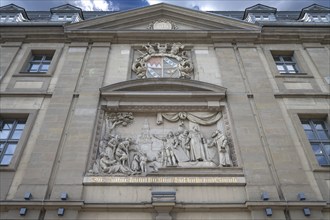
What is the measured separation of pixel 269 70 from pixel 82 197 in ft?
34.9

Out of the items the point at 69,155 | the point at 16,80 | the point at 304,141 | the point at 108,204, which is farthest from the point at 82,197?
the point at 304,141

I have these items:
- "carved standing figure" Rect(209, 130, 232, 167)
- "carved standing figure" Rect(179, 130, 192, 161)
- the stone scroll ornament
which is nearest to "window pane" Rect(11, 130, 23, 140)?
the stone scroll ornament

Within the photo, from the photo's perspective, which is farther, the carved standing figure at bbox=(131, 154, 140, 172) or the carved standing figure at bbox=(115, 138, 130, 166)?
the carved standing figure at bbox=(115, 138, 130, 166)

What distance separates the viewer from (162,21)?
19.1 meters

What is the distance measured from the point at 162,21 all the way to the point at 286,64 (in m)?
7.45

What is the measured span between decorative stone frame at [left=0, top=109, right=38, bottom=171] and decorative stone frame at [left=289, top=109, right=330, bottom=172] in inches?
425

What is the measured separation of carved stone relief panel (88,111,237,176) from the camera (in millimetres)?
11953

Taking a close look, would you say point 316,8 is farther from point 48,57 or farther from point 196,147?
point 48,57

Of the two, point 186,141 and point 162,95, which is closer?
point 186,141

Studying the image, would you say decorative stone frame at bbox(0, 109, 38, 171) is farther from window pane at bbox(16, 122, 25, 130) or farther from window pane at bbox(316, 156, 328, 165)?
window pane at bbox(316, 156, 328, 165)

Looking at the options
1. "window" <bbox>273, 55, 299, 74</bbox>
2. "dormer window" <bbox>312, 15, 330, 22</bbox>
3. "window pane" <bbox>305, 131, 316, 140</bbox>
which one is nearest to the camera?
"window pane" <bbox>305, 131, 316, 140</bbox>

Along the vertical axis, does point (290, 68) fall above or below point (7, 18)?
below

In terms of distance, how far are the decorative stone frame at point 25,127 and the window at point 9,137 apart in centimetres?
29

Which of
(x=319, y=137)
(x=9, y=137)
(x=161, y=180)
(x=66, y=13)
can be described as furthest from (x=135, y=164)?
(x=66, y=13)
